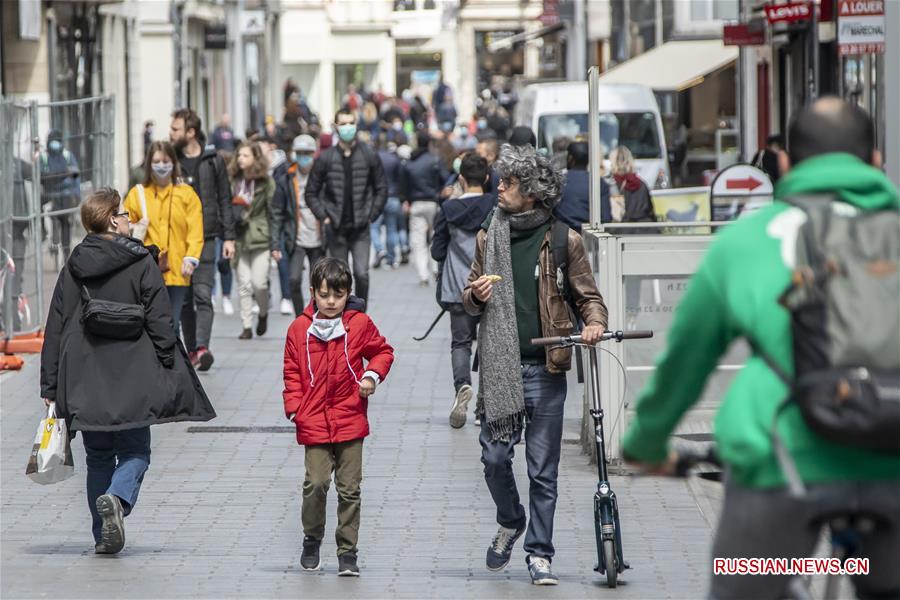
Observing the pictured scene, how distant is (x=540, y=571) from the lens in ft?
24.1

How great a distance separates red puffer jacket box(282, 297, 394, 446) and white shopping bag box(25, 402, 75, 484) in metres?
1.07

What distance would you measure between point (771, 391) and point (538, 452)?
3.57 metres

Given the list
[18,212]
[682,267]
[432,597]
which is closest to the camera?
[432,597]

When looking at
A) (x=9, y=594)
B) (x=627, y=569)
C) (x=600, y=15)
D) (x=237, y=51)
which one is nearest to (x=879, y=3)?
(x=627, y=569)

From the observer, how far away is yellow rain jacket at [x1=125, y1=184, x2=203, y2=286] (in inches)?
494

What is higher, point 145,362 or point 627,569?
point 145,362

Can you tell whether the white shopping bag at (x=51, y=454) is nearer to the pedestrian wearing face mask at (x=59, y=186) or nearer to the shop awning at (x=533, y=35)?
the pedestrian wearing face mask at (x=59, y=186)

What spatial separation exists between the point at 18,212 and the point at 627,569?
30.4 ft

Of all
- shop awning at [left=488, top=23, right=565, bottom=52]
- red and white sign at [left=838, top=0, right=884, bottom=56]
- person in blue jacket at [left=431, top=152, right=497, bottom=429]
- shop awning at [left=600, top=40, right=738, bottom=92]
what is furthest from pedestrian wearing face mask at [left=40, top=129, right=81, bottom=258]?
shop awning at [left=488, top=23, right=565, bottom=52]

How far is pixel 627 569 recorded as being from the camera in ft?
24.9

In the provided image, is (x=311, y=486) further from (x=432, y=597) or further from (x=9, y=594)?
(x=9, y=594)

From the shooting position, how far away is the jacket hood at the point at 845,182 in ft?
12.9

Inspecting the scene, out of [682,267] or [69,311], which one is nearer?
[69,311]

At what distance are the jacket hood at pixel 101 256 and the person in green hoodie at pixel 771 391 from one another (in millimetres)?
4209
